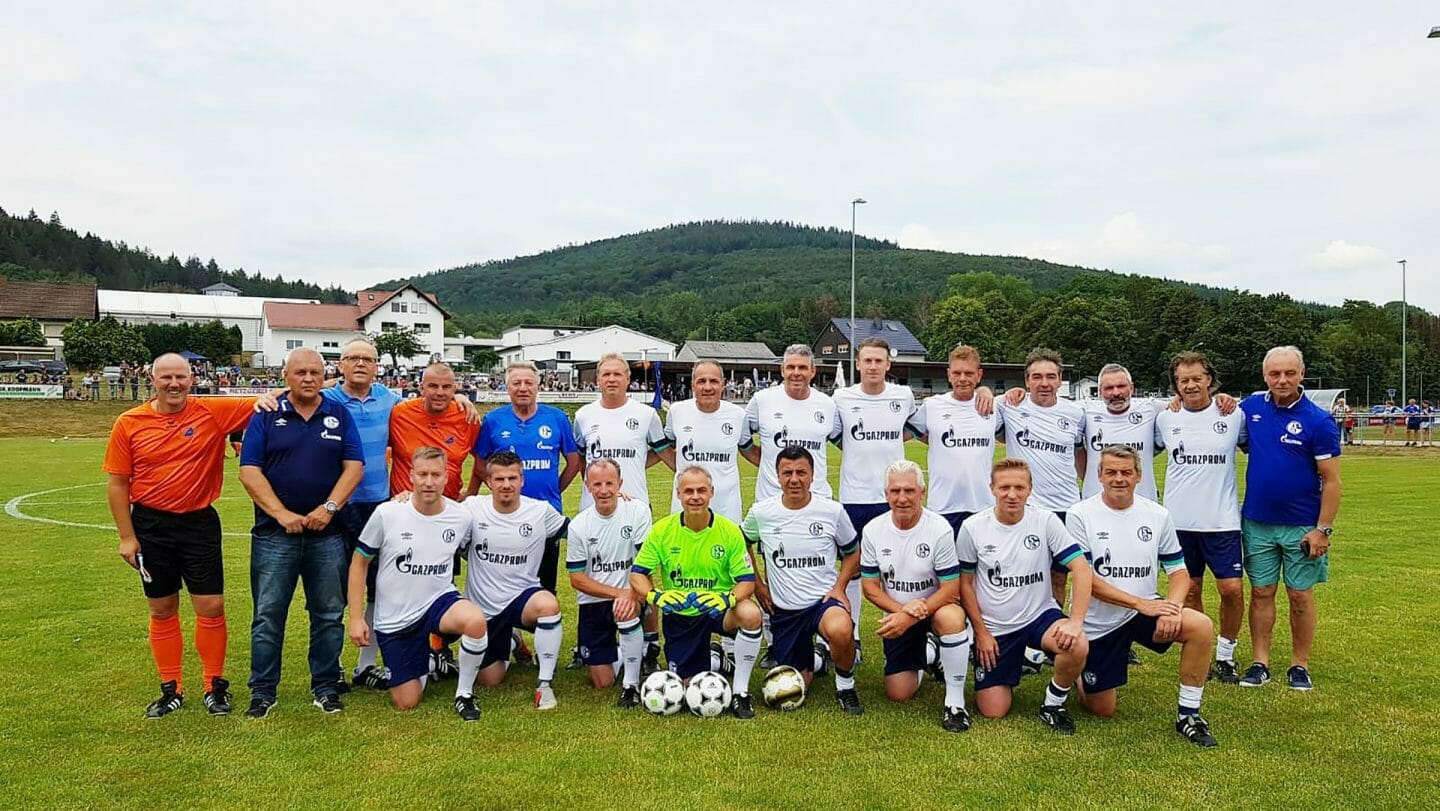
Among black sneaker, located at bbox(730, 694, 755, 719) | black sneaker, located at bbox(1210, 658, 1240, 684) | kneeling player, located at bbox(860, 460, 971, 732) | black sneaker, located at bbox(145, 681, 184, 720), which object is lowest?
black sneaker, located at bbox(1210, 658, 1240, 684)

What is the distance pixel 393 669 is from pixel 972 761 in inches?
131

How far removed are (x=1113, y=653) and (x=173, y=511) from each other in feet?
17.9

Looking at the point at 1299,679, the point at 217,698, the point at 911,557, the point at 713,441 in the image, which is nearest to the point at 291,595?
the point at 217,698

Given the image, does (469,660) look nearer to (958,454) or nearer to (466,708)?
(466,708)

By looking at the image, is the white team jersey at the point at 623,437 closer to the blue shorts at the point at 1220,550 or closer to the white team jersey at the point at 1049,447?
the white team jersey at the point at 1049,447

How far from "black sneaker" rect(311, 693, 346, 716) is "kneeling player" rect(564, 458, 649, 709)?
147 cm

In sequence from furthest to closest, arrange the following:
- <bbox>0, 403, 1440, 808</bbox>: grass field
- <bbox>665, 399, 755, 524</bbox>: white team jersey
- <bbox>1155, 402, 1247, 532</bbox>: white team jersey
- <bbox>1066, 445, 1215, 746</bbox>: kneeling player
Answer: <bbox>665, 399, 755, 524</bbox>: white team jersey < <bbox>1155, 402, 1247, 532</bbox>: white team jersey < <bbox>1066, 445, 1215, 746</bbox>: kneeling player < <bbox>0, 403, 1440, 808</bbox>: grass field

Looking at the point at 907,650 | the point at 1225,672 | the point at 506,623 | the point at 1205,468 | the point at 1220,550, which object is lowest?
the point at 1225,672

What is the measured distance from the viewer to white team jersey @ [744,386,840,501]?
6340 mm

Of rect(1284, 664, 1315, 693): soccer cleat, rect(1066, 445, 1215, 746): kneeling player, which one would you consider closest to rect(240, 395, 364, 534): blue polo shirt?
rect(1066, 445, 1215, 746): kneeling player

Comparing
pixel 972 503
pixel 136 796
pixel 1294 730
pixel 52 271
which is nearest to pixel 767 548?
pixel 972 503

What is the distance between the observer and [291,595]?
516cm

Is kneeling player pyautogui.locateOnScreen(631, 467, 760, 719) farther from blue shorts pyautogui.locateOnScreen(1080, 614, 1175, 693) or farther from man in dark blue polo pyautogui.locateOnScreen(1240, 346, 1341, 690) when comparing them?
man in dark blue polo pyautogui.locateOnScreen(1240, 346, 1341, 690)

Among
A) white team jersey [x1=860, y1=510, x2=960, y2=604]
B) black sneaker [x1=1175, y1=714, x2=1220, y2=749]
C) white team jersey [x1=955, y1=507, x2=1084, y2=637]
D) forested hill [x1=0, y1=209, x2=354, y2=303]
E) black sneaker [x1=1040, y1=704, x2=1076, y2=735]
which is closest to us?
black sneaker [x1=1175, y1=714, x2=1220, y2=749]
